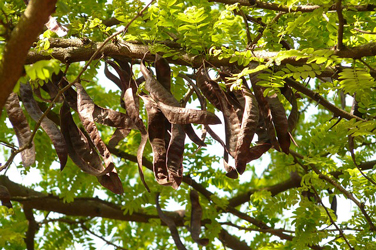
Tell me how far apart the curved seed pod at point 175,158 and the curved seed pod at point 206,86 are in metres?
0.31

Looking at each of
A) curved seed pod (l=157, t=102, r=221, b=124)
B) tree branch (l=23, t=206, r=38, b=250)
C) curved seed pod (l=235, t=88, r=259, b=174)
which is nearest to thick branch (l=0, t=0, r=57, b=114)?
curved seed pod (l=157, t=102, r=221, b=124)

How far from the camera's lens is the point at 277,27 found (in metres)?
2.48

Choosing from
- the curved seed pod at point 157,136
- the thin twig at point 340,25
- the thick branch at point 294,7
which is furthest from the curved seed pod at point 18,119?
the thin twig at point 340,25

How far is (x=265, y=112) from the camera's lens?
7.16 feet

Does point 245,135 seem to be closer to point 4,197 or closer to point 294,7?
point 294,7

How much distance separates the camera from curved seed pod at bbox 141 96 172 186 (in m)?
1.95

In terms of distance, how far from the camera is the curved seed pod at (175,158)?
6.24 feet

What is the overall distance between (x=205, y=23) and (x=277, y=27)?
1.63ft

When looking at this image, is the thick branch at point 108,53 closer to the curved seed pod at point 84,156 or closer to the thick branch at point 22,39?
the curved seed pod at point 84,156

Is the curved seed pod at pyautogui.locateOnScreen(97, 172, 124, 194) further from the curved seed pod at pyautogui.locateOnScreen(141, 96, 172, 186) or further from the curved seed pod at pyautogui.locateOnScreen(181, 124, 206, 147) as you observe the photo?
the curved seed pod at pyautogui.locateOnScreen(181, 124, 206, 147)

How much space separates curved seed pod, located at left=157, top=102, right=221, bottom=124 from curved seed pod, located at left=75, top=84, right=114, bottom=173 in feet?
0.98

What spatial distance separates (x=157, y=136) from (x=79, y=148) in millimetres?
369

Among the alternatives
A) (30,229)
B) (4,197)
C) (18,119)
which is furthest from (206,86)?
(30,229)

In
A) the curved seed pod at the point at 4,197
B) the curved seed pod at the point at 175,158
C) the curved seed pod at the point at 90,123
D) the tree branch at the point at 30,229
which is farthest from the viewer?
the tree branch at the point at 30,229
